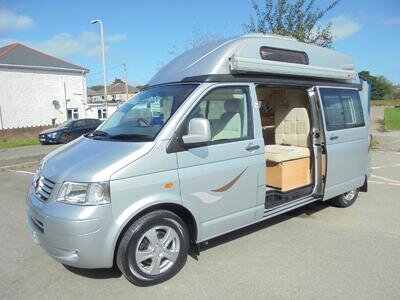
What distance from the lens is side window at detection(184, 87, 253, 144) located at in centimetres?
430

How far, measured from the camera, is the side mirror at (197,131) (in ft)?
12.6

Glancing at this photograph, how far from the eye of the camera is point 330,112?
579 cm

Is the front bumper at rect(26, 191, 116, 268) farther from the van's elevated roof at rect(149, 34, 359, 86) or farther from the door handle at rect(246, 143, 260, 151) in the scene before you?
the van's elevated roof at rect(149, 34, 359, 86)

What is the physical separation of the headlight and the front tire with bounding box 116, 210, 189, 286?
17.0 inches

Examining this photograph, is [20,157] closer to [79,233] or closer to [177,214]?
[177,214]

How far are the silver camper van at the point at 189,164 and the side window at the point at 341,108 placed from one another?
29 millimetres

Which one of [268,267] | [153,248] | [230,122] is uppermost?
[230,122]

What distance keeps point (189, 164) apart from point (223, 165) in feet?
1.51

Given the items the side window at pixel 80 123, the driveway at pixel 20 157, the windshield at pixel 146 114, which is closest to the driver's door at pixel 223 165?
the windshield at pixel 146 114

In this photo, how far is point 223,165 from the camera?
4.29 m

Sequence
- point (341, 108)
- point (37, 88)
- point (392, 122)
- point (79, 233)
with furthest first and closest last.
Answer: point (37, 88), point (392, 122), point (341, 108), point (79, 233)

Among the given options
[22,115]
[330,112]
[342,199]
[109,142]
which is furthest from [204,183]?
[22,115]

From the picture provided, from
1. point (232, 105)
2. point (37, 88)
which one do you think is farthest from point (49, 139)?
point (232, 105)

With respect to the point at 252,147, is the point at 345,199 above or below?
below
